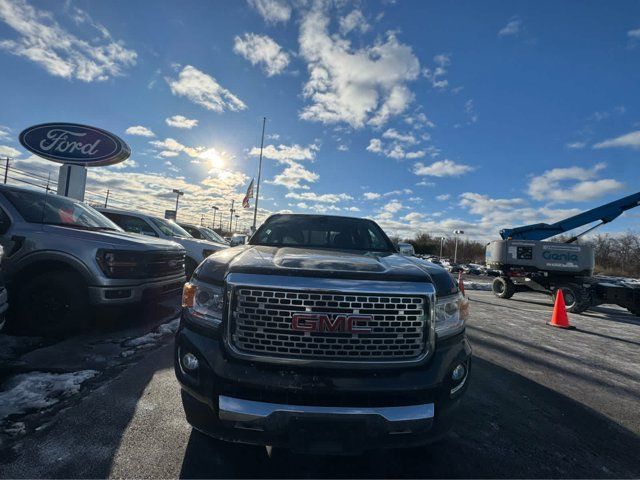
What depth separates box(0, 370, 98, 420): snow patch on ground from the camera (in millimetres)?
2715

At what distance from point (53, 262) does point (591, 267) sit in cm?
1396

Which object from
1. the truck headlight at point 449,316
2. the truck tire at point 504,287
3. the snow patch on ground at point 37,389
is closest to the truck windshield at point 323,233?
the truck headlight at point 449,316

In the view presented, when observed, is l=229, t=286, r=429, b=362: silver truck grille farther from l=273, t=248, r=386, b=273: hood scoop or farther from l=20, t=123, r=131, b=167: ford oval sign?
l=20, t=123, r=131, b=167: ford oval sign

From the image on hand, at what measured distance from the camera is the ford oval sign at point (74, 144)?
38.5 ft

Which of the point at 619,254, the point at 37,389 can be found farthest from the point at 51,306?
the point at 619,254

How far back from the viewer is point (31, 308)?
4.44 metres

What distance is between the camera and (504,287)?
13203 millimetres

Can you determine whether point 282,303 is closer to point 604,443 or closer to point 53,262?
point 604,443

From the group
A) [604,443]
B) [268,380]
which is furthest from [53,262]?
[604,443]

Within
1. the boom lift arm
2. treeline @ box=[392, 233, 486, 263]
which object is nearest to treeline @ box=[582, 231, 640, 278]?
treeline @ box=[392, 233, 486, 263]

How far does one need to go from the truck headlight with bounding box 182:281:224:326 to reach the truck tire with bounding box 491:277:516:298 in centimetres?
1336

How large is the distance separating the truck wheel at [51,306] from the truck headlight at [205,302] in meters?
3.06

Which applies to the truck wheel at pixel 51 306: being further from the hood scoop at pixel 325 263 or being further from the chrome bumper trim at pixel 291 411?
the chrome bumper trim at pixel 291 411

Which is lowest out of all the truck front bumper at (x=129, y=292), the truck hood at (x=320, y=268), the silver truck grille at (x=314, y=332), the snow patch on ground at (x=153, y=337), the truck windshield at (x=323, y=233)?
the snow patch on ground at (x=153, y=337)
